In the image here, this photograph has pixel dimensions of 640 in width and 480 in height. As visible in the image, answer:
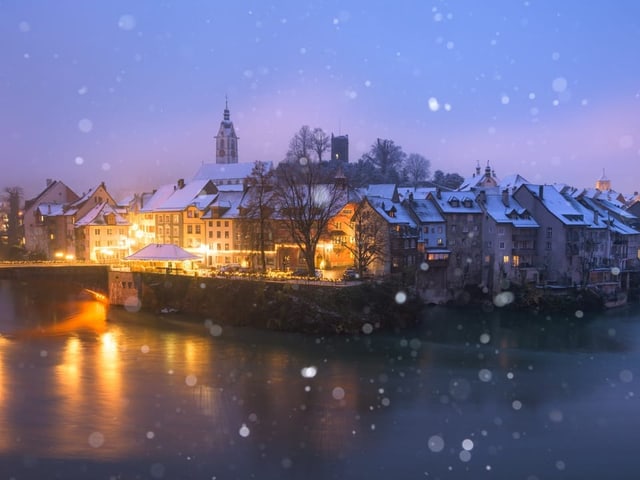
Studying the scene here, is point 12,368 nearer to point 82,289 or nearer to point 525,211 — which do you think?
point 82,289

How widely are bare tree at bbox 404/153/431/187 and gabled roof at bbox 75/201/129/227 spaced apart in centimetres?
5001

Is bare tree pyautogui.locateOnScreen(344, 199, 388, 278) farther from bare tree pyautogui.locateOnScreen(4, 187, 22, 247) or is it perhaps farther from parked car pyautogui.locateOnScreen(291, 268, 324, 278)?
bare tree pyautogui.locateOnScreen(4, 187, 22, 247)

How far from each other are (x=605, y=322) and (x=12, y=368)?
34.3 m

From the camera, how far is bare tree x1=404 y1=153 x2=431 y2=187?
97.9 metres

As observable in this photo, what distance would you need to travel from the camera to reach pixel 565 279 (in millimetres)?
45719

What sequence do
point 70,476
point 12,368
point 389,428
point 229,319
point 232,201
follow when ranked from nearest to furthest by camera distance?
point 70,476
point 389,428
point 12,368
point 229,319
point 232,201

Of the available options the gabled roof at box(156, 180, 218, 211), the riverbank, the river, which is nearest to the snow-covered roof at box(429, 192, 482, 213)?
the riverbank

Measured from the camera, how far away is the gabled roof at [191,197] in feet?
178

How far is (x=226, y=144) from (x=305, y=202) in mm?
76689

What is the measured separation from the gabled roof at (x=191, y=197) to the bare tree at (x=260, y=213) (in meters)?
7.99

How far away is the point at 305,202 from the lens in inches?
1636

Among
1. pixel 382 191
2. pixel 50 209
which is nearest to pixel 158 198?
pixel 50 209

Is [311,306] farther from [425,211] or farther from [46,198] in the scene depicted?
[46,198]

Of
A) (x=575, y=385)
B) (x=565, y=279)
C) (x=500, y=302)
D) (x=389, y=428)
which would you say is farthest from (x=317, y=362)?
(x=565, y=279)
